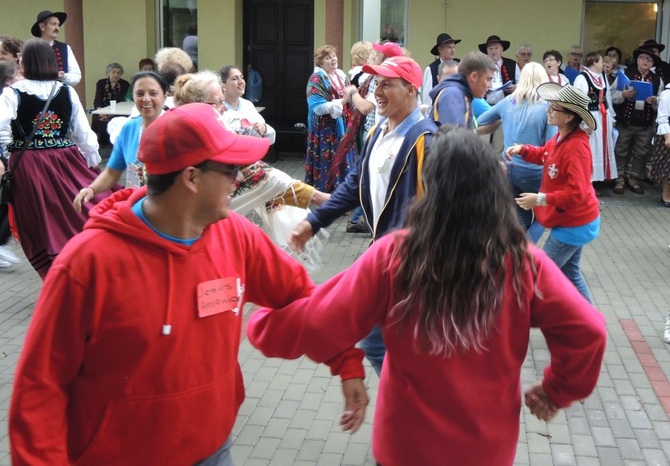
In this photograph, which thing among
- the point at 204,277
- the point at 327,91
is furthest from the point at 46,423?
the point at 327,91

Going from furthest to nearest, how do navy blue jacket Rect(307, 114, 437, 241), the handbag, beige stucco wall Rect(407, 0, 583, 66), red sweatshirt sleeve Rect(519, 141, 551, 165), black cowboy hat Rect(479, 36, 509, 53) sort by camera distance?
beige stucco wall Rect(407, 0, 583, 66) < black cowboy hat Rect(479, 36, 509, 53) < the handbag < red sweatshirt sleeve Rect(519, 141, 551, 165) < navy blue jacket Rect(307, 114, 437, 241)

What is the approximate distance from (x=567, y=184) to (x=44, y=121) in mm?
3667

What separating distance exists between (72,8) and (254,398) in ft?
29.7

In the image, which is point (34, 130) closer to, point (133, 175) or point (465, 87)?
point (133, 175)

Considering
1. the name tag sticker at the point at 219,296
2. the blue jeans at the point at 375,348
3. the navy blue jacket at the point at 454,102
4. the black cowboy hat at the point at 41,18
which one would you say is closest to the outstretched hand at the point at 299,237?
the blue jeans at the point at 375,348

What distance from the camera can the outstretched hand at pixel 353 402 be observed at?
267 centimetres

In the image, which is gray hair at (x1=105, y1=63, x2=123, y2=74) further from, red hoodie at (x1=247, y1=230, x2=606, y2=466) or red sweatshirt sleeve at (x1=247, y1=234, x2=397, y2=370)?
red hoodie at (x1=247, y1=230, x2=606, y2=466)

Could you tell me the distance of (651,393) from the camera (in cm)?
536

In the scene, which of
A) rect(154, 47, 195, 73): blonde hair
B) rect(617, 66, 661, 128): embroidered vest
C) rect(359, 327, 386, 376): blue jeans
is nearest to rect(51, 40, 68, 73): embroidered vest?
rect(154, 47, 195, 73): blonde hair

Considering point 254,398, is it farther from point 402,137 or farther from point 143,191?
point 143,191

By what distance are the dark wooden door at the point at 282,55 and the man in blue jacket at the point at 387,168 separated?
9.73m

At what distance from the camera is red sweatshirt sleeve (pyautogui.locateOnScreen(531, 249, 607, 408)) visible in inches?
95.5

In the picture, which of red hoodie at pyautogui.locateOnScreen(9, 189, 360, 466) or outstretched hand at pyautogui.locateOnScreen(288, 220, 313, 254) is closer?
red hoodie at pyautogui.locateOnScreen(9, 189, 360, 466)

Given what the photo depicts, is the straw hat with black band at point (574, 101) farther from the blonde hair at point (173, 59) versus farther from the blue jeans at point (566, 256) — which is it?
the blonde hair at point (173, 59)
